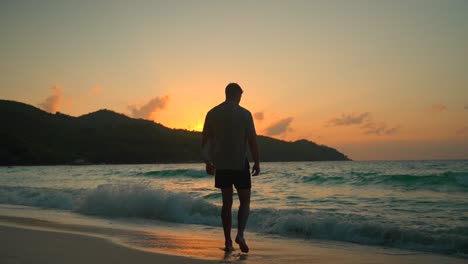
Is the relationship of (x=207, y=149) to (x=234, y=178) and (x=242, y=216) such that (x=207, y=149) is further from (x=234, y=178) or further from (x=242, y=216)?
(x=242, y=216)

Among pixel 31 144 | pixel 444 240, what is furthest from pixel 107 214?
pixel 31 144

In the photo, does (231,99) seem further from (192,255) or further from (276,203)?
(276,203)

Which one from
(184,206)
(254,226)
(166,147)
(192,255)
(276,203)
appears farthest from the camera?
(166,147)

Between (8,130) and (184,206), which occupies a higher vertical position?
(8,130)

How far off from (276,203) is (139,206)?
393 cm

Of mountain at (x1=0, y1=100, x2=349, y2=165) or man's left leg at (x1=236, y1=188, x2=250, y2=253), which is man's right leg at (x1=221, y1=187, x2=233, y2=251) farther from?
mountain at (x1=0, y1=100, x2=349, y2=165)

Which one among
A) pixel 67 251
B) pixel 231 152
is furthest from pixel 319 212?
pixel 67 251

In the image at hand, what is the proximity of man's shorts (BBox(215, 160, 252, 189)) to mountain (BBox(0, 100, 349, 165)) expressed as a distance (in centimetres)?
10285

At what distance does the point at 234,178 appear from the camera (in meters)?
5.53

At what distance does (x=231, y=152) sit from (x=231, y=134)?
210 millimetres

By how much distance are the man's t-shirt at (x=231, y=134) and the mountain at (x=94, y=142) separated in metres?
103

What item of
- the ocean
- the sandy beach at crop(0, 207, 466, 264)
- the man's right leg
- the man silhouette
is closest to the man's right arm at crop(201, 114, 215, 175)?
the man silhouette

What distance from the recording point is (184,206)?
11055mm

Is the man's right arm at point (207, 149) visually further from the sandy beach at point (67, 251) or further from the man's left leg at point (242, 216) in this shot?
the sandy beach at point (67, 251)
